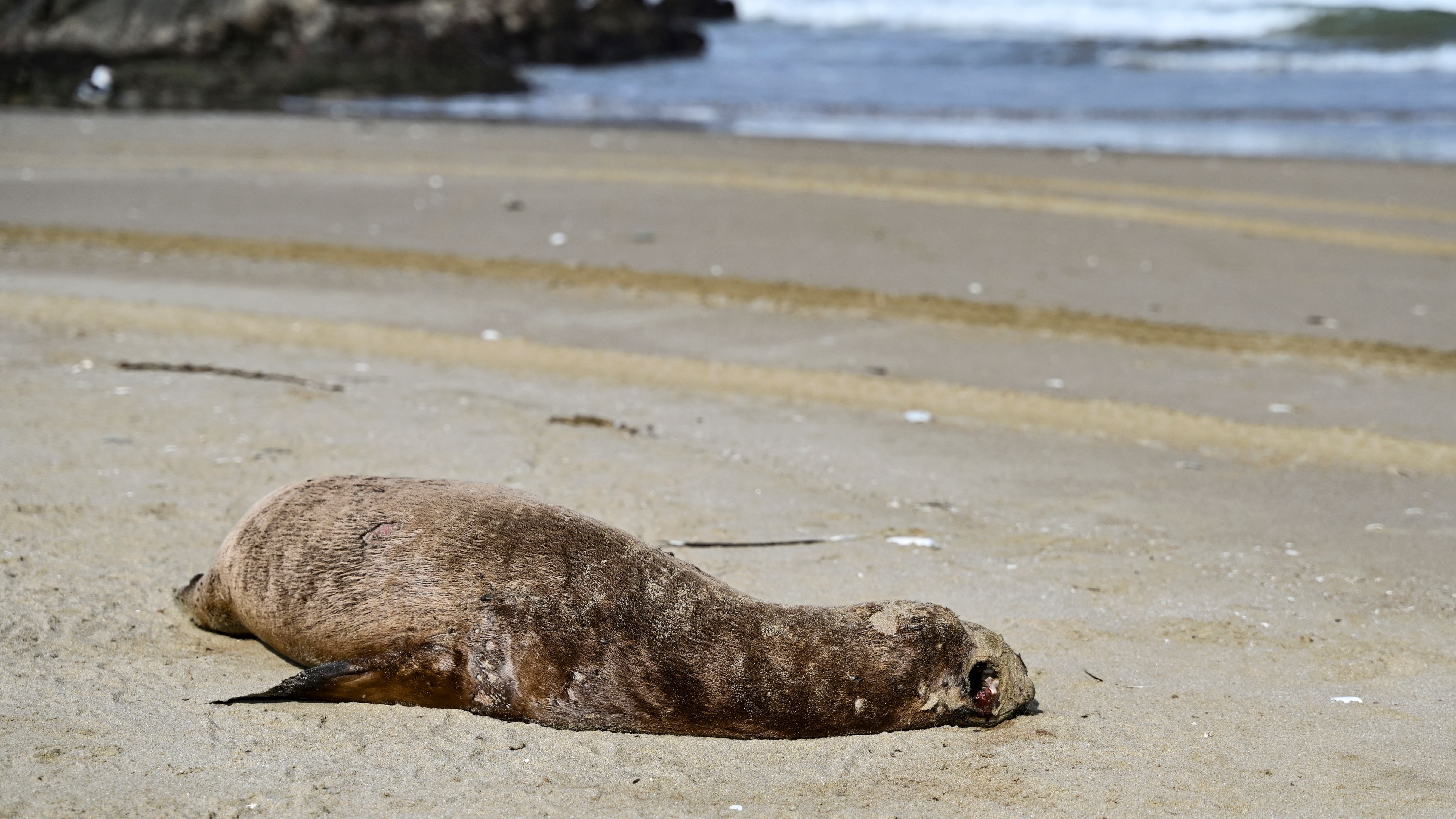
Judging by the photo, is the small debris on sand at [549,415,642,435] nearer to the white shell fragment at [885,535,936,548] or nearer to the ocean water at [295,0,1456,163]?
the white shell fragment at [885,535,936,548]

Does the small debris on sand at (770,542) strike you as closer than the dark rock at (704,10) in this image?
Yes

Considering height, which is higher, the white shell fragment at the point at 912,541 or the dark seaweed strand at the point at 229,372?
the dark seaweed strand at the point at 229,372

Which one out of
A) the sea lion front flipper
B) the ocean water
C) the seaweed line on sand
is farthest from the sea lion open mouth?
the ocean water

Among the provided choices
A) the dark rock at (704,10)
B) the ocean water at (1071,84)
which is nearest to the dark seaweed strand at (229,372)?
the ocean water at (1071,84)

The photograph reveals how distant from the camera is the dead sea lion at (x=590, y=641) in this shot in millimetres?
3445

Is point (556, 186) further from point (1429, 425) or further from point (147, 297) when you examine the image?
point (1429, 425)

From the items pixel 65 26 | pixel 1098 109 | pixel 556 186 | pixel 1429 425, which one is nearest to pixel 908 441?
pixel 1429 425

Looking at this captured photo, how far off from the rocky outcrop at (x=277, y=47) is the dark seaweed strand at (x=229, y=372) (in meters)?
15.5

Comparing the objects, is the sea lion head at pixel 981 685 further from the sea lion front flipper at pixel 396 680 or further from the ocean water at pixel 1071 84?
the ocean water at pixel 1071 84

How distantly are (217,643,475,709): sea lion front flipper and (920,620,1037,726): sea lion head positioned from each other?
1179 mm

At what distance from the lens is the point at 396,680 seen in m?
3.50

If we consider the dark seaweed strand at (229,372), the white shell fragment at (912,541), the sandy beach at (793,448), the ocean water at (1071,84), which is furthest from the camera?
the ocean water at (1071,84)

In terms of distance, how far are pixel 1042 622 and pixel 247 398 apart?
3.93 meters

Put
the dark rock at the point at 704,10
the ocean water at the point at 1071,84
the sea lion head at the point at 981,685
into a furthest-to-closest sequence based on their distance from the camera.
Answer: the dark rock at the point at 704,10 → the ocean water at the point at 1071,84 → the sea lion head at the point at 981,685
